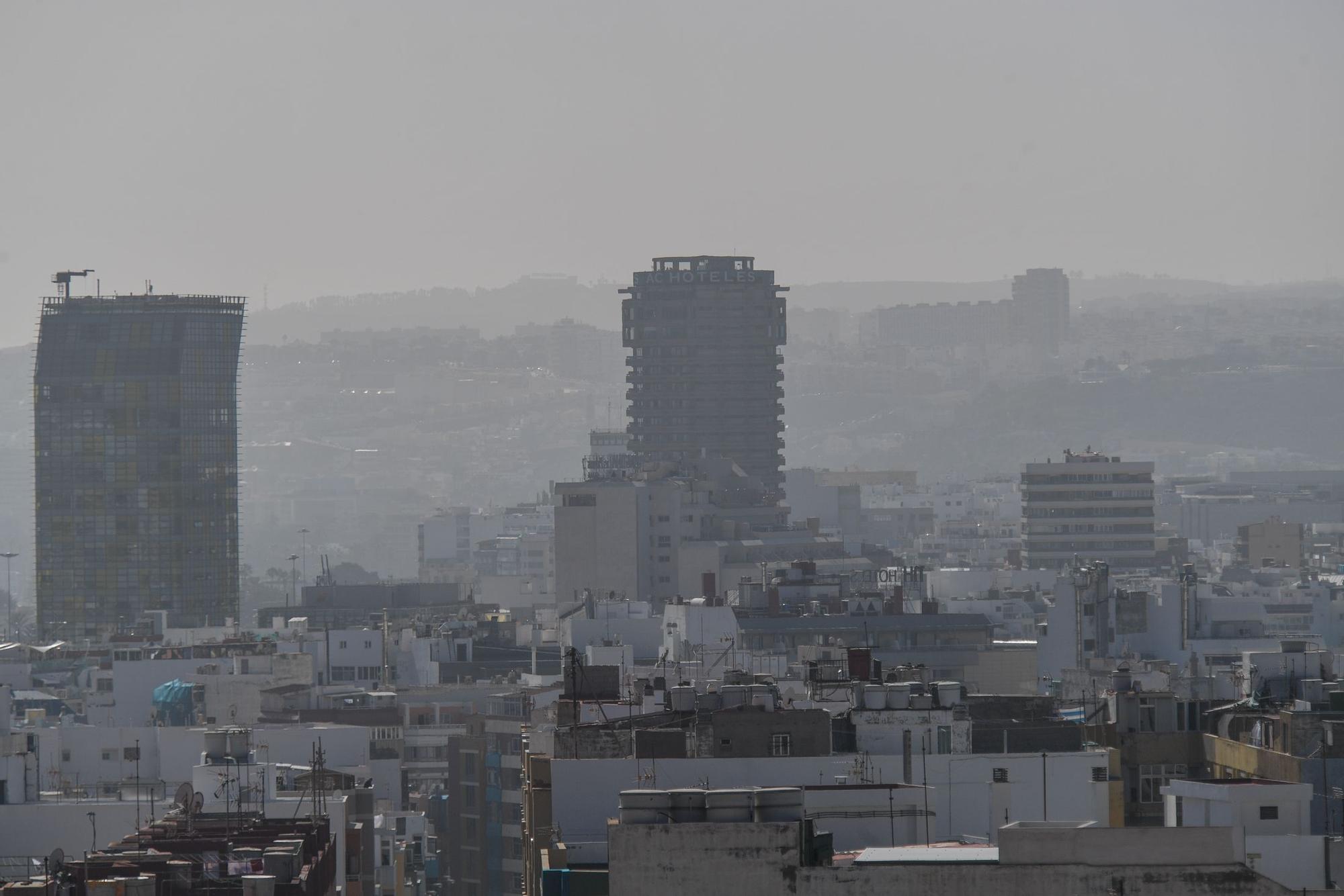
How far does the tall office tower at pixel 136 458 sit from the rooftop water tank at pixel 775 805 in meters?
150

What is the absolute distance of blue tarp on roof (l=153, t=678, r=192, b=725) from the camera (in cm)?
7819

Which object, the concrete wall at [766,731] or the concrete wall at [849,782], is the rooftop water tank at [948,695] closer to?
the concrete wall at [849,782]

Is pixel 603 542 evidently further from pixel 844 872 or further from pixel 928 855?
pixel 844 872

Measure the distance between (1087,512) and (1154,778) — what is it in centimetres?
14066

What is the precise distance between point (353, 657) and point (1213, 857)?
7336 centimetres

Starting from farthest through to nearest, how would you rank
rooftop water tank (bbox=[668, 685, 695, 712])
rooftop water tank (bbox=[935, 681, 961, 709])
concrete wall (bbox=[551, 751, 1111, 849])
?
rooftop water tank (bbox=[935, 681, 961, 709]), rooftop water tank (bbox=[668, 685, 695, 712]), concrete wall (bbox=[551, 751, 1111, 849])

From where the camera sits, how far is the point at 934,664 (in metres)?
86.8

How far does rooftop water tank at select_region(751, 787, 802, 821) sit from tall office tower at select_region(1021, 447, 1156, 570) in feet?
509

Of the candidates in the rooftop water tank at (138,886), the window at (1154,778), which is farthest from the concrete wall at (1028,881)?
the window at (1154,778)

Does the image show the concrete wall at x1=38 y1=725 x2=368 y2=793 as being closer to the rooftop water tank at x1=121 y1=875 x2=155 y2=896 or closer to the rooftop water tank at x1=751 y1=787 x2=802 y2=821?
the rooftop water tank at x1=121 y1=875 x2=155 y2=896

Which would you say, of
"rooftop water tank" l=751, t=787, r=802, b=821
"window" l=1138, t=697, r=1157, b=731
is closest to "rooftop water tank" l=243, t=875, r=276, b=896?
"rooftop water tank" l=751, t=787, r=802, b=821

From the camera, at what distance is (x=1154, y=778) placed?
3853cm

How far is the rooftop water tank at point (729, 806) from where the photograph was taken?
867 inches

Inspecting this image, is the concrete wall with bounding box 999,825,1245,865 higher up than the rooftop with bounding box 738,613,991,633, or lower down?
lower down
